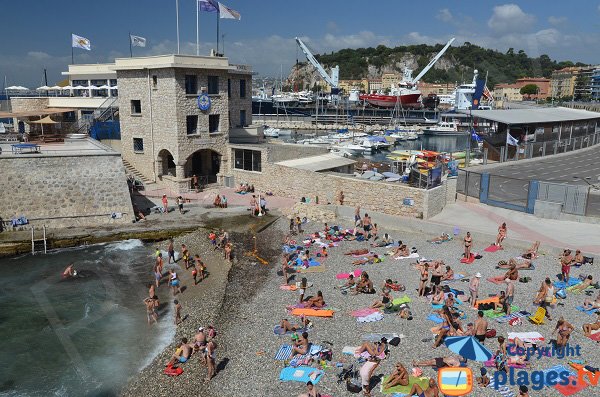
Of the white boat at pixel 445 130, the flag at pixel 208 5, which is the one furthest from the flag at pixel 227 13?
the white boat at pixel 445 130

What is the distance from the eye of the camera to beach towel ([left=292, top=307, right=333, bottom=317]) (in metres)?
16.5

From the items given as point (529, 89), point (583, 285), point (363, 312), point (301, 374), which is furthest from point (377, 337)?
point (529, 89)

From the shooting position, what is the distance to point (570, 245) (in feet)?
69.2

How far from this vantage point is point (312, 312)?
16.7 meters

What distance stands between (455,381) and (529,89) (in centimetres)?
17382

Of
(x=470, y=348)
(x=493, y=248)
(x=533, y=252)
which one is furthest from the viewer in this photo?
(x=493, y=248)

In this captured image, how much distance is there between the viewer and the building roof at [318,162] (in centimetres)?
3150

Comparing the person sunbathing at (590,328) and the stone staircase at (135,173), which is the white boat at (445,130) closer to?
the stone staircase at (135,173)

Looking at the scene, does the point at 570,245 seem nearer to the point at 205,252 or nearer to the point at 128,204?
the point at 205,252

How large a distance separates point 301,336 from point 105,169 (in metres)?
18.3

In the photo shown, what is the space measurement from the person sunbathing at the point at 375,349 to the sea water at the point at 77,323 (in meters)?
6.70

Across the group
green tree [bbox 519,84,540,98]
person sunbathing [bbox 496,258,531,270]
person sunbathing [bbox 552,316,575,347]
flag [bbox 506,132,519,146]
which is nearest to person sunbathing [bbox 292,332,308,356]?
person sunbathing [bbox 552,316,575,347]

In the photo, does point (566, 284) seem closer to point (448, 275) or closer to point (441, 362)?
point (448, 275)

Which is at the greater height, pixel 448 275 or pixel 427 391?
pixel 448 275
